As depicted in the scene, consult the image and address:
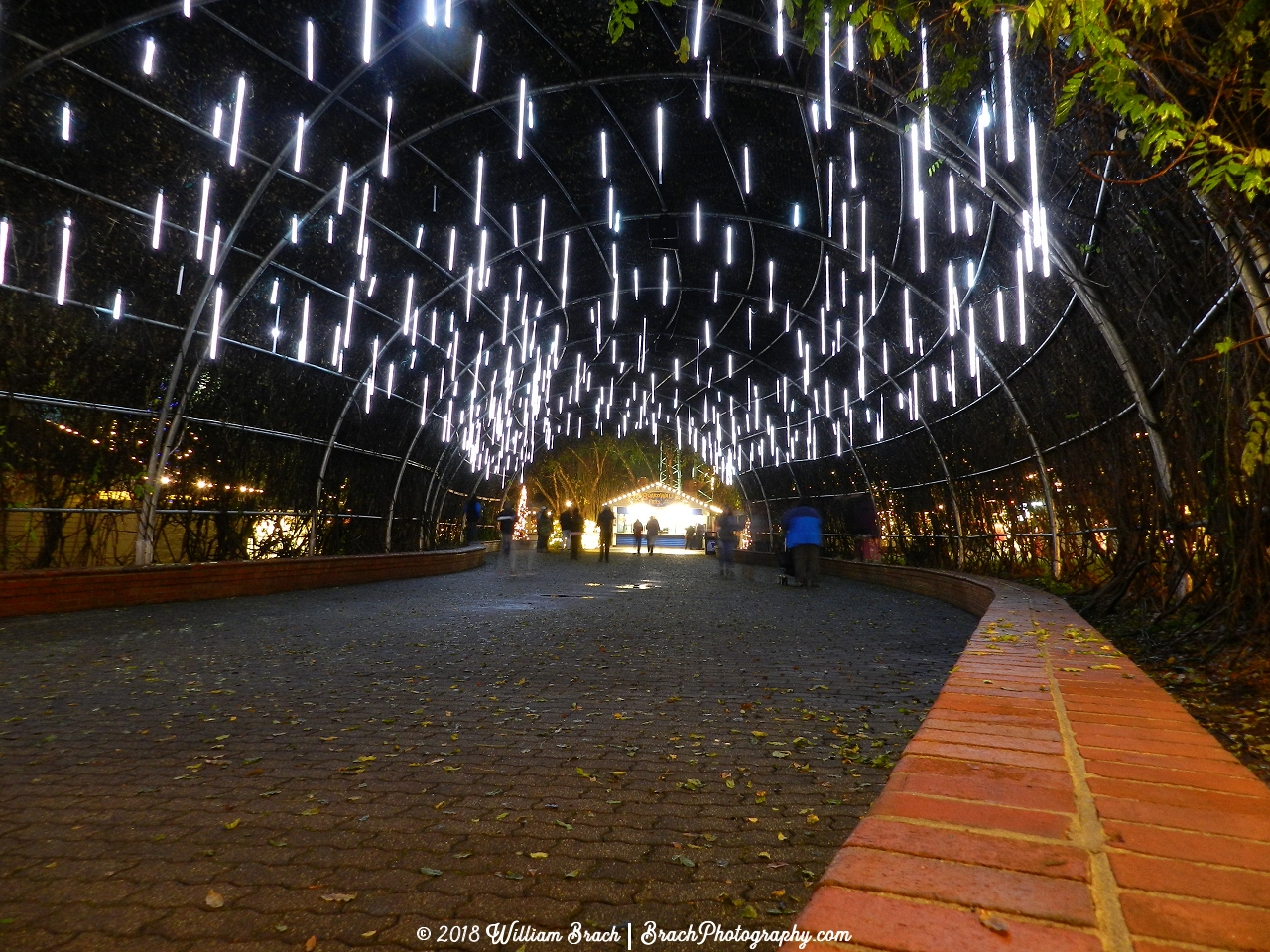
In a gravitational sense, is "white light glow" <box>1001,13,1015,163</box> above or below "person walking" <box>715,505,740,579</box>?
above

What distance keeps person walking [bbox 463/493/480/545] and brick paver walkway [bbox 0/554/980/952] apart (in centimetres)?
1597

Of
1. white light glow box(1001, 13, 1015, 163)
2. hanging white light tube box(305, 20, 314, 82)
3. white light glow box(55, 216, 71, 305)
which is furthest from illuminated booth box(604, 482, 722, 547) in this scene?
white light glow box(1001, 13, 1015, 163)

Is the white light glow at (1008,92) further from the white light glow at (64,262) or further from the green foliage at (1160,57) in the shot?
the white light glow at (64,262)

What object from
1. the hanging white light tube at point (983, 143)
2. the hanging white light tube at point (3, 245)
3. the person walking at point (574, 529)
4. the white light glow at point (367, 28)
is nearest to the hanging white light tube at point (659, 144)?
the white light glow at point (367, 28)

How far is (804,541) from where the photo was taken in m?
16.2

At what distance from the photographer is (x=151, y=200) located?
981 centimetres

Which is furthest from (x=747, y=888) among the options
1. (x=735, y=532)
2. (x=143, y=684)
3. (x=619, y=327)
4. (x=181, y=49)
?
(x=619, y=327)

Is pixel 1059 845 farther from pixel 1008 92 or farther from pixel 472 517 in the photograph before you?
pixel 472 517

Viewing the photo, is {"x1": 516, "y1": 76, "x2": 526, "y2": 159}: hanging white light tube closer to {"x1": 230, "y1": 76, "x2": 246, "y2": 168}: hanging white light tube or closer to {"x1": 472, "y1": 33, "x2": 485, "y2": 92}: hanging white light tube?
{"x1": 472, "y1": 33, "x2": 485, "y2": 92}: hanging white light tube

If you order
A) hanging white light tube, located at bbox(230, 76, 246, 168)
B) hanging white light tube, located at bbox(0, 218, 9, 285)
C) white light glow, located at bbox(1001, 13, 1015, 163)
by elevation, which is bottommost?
hanging white light tube, located at bbox(0, 218, 9, 285)

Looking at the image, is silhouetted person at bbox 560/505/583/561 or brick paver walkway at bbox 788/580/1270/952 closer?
brick paver walkway at bbox 788/580/1270/952

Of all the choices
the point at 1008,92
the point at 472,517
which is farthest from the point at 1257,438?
the point at 472,517

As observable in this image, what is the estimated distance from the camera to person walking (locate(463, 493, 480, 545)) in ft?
78.4

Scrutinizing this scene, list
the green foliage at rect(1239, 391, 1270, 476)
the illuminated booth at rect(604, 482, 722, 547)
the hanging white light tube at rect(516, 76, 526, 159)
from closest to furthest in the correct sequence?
the green foliage at rect(1239, 391, 1270, 476), the hanging white light tube at rect(516, 76, 526, 159), the illuminated booth at rect(604, 482, 722, 547)
